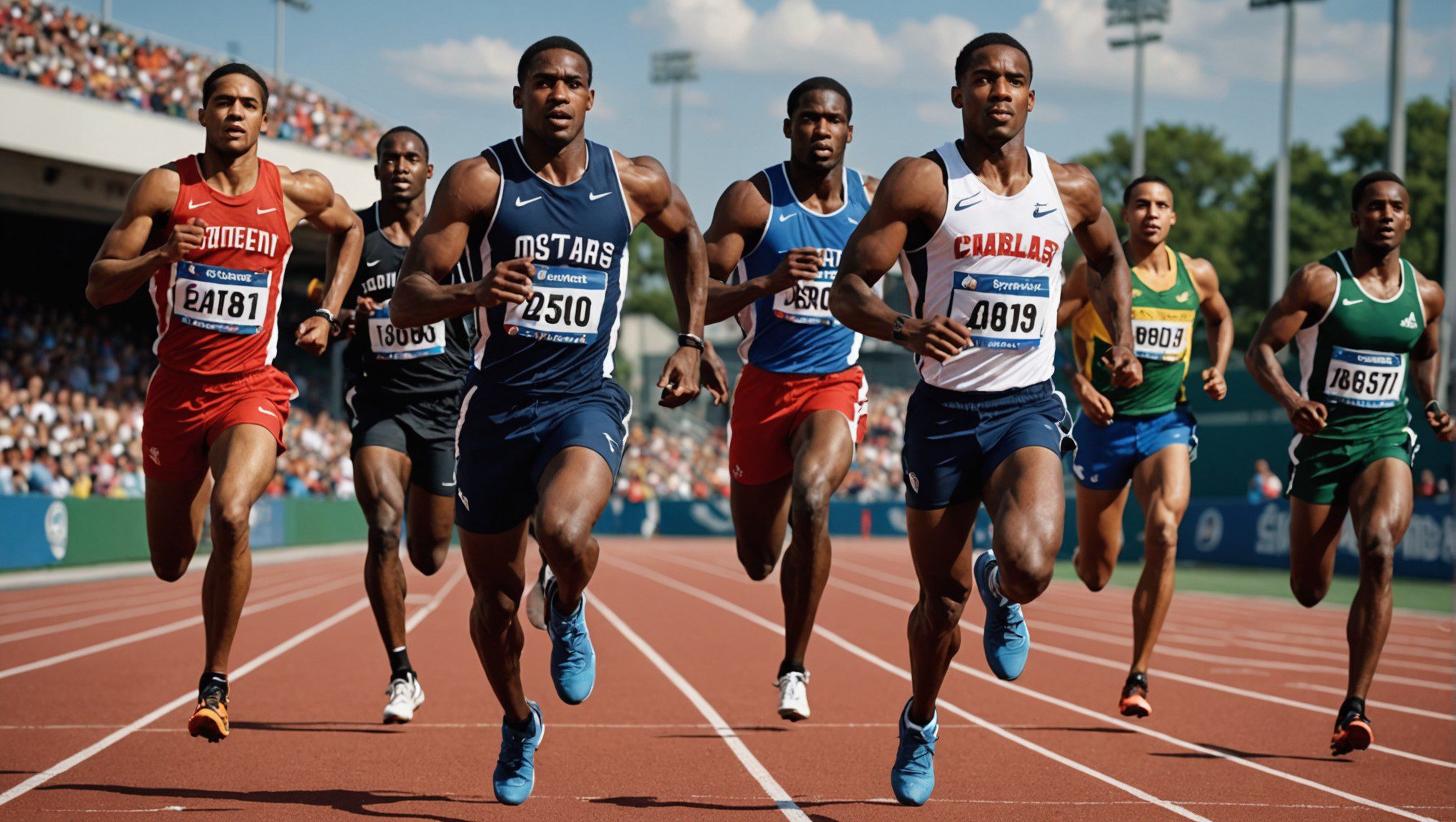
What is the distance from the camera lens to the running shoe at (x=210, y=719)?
559cm

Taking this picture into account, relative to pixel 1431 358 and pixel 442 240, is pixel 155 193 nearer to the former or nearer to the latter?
pixel 442 240

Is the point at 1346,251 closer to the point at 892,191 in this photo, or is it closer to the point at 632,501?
the point at 892,191

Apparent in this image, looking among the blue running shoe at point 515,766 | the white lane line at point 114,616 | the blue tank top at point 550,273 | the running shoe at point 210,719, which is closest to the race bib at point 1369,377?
the blue tank top at point 550,273

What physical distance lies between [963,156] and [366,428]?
366 cm

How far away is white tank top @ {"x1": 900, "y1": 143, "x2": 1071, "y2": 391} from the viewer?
519 centimetres

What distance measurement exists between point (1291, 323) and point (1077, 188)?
2.43 metres

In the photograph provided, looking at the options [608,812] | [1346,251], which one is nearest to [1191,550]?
[1346,251]

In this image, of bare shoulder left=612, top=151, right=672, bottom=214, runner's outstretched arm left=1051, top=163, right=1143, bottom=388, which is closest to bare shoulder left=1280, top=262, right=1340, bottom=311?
runner's outstretched arm left=1051, top=163, right=1143, bottom=388

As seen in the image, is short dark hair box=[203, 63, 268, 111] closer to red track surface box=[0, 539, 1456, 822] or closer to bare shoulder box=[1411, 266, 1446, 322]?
red track surface box=[0, 539, 1456, 822]

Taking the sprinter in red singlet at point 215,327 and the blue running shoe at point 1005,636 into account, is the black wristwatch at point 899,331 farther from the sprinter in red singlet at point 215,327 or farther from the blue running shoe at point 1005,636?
the sprinter in red singlet at point 215,327

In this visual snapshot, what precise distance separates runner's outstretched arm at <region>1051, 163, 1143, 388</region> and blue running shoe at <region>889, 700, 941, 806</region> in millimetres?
1383

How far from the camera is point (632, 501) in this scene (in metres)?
39.8

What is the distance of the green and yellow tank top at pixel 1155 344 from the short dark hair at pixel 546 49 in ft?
12.7

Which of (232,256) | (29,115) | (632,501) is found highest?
(29,115)
